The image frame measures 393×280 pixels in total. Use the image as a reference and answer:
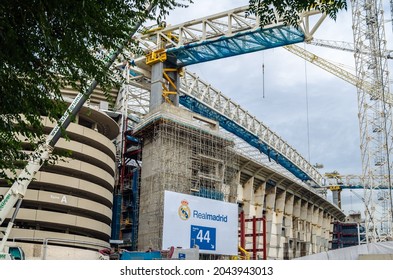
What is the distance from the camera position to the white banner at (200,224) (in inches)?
1891

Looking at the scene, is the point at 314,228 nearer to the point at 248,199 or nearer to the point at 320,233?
the point at 320,233

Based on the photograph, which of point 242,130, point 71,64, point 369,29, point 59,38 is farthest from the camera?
point 242,130

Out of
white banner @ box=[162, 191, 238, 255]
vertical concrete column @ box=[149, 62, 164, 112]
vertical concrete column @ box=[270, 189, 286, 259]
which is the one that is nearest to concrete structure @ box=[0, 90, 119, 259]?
vertical concrete column @ box=[149, 62, 164, 112]

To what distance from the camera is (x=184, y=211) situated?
1943 inches

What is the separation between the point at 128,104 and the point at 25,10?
61150mm

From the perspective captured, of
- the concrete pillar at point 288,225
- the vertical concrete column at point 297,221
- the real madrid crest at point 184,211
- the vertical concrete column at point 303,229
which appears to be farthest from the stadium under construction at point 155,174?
the vertical concrete column at point 303,229

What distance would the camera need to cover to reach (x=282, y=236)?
82.9 metres

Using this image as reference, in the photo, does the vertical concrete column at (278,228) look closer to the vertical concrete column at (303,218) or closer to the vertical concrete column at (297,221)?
the vertical concrete column at (297,221)

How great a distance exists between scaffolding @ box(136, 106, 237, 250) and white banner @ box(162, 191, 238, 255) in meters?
1.57

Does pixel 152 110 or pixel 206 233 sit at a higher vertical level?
pixel 152 110

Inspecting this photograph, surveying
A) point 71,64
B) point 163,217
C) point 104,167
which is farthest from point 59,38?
point 104,167

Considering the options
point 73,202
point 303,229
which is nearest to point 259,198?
point 303,229
